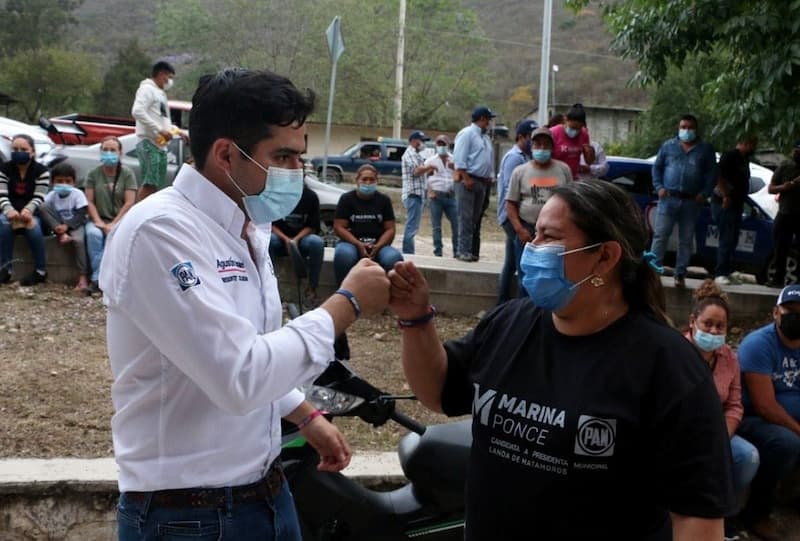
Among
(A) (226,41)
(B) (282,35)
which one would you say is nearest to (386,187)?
(B) (282,35)

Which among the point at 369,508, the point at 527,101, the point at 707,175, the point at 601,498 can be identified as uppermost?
the point at 527,101

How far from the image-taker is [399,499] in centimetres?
374

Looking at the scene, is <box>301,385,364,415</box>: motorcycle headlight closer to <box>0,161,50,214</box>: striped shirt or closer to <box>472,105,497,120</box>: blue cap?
<box>0,161,50,214</box>: striped shirt

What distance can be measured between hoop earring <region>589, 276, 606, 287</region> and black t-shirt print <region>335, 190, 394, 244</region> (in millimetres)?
A: 6165

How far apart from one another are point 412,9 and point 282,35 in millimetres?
8676

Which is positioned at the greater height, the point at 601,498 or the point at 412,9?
the point at 412,9

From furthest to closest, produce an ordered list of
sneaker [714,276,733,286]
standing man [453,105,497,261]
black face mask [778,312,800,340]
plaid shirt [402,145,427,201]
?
1. plaid shirt [402,145,427,201]
2. standing man [453,105,497,261]
3. sneaker [714,276,733,286]
4. black face mask [778,312,800,340]

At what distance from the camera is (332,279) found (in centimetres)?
855

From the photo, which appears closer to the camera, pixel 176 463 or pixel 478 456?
pixel 176 463

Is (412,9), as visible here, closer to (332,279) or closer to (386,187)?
(386,187)

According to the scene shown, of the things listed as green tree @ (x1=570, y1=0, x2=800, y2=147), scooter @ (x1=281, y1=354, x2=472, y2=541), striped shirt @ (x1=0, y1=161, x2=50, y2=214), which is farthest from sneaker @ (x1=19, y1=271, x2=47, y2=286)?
green tree @ (x1=570, y1=0, x2=800, y2=147)

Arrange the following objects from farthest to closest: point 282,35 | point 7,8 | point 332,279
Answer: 1. point 7,8
2. point 282,35
3. point 332,279

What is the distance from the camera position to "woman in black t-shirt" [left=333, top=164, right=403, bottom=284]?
27.0 ft

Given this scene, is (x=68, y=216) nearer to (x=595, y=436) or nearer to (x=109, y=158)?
(x=109, y=158)
